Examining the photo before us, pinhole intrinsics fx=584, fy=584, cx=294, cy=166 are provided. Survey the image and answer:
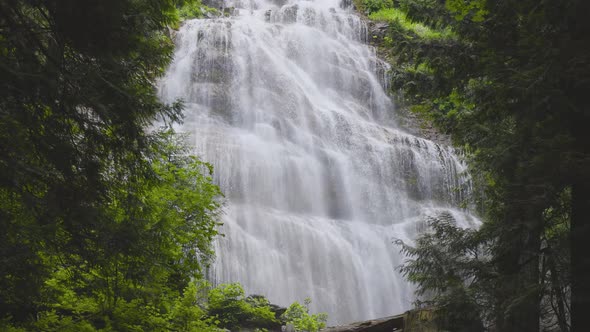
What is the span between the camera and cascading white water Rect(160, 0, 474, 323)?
19875mm

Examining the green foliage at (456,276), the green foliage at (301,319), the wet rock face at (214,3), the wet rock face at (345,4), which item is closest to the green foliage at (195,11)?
the wet rock face at (214,3)

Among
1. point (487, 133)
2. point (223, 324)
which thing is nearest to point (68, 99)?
point (487, 133)

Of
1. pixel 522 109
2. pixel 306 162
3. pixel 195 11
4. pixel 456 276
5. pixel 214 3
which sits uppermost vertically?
pixel 214 3

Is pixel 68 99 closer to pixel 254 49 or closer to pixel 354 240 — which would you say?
pixel 354 240

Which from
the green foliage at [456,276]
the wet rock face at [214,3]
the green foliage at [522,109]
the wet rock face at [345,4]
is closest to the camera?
the green foliage at [522,109]

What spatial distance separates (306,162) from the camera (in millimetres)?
24359

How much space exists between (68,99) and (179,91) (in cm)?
2110

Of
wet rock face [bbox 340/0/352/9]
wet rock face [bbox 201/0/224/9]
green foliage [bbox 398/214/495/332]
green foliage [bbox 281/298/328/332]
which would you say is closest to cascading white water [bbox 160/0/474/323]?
wet rock face [bbox 201/0/224/9]

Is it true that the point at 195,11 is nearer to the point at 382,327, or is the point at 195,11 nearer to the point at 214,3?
the point at 214,3

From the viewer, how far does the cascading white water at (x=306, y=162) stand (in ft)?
65.2

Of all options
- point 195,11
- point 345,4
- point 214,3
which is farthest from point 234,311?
point 345,4

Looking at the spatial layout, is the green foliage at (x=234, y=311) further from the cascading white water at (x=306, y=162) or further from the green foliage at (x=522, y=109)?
the green foliage at (x=522, y=109)

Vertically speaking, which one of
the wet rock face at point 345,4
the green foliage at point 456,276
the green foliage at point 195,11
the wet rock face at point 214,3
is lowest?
the green foliage at point 456,276

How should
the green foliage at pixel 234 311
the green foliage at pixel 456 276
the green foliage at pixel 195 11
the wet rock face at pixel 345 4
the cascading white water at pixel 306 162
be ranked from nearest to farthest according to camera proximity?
the green foliage at pixel 456 276 → the green foliage at pixel 234 311 → the cascading white water at pixel 306 162 → the green foliage at pixel 195 11 → the wet rock face at pixel 345 4
